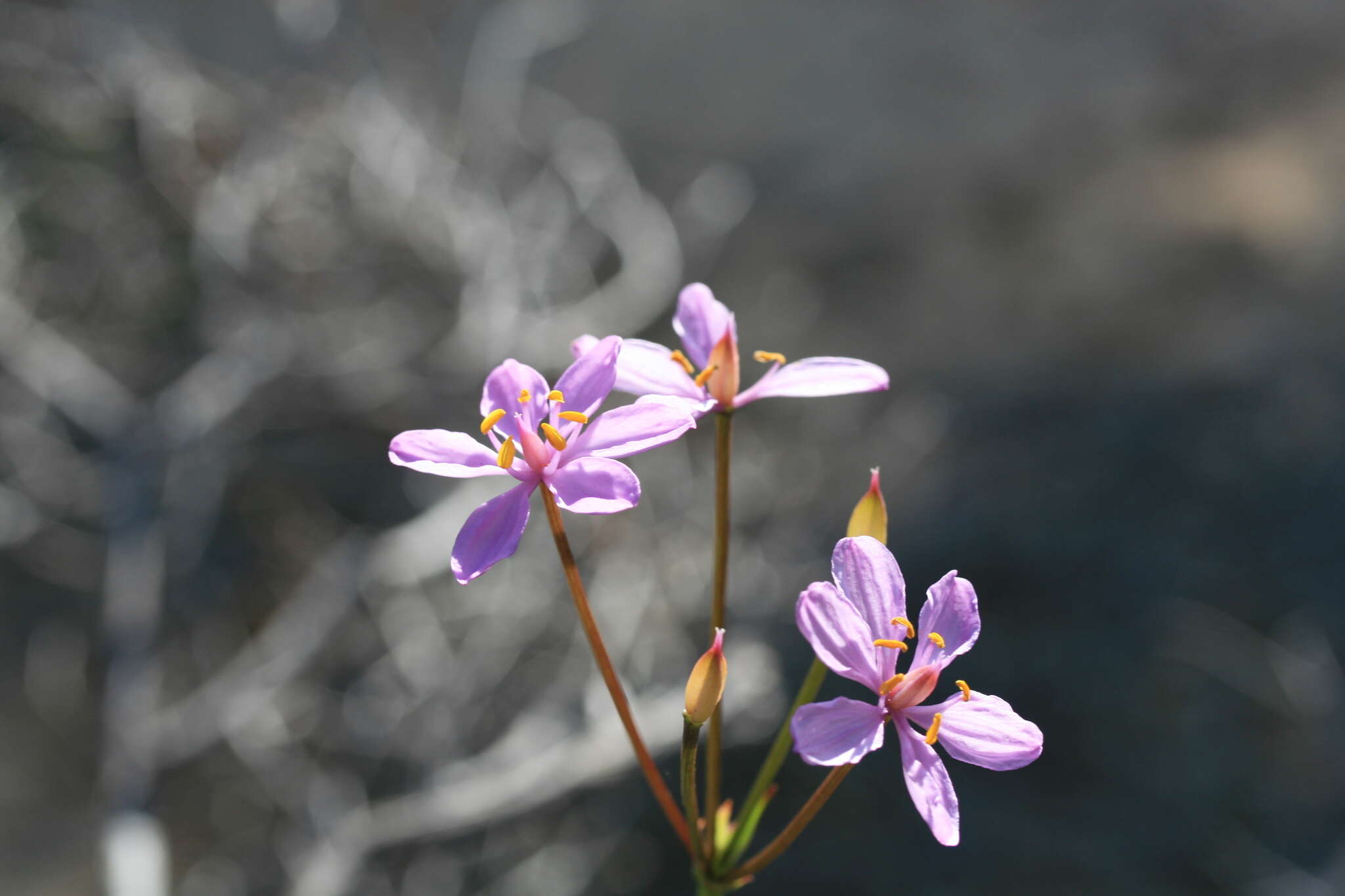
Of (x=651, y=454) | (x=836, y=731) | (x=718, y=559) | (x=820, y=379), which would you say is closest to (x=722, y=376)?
(x=820, y=379)

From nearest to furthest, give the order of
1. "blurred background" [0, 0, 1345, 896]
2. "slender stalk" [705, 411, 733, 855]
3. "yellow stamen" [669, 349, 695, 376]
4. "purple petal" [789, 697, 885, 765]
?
"purple petal" [789, 697, 885, 765]
"slender stalk" [705, 411, 733, 855]
"yellow stamen" [669, 349, 695, 376]
"blurred background" [0, 0, 1345, 896]

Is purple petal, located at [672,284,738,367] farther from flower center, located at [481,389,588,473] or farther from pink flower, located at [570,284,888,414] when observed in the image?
flower center, located at [481,389,588,473]

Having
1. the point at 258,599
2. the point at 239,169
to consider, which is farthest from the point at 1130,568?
the point at 239,169


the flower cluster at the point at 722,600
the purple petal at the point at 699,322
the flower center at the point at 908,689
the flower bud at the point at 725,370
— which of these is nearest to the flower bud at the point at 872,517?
the flower cluster at the point at 722,600

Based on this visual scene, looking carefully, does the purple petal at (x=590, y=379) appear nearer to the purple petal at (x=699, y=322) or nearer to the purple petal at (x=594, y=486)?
the purple petal at (x=594, y=486)

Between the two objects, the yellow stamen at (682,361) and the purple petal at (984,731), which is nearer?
the purple petal at (984,731)

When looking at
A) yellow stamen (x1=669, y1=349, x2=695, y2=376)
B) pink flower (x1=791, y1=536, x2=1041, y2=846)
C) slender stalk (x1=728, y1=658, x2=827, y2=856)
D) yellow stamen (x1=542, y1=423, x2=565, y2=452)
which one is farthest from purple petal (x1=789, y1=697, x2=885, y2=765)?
yellow stamen (x1=669, y1=349, x2=695, y2=376)

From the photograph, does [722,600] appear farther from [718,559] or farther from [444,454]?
[444,454]
